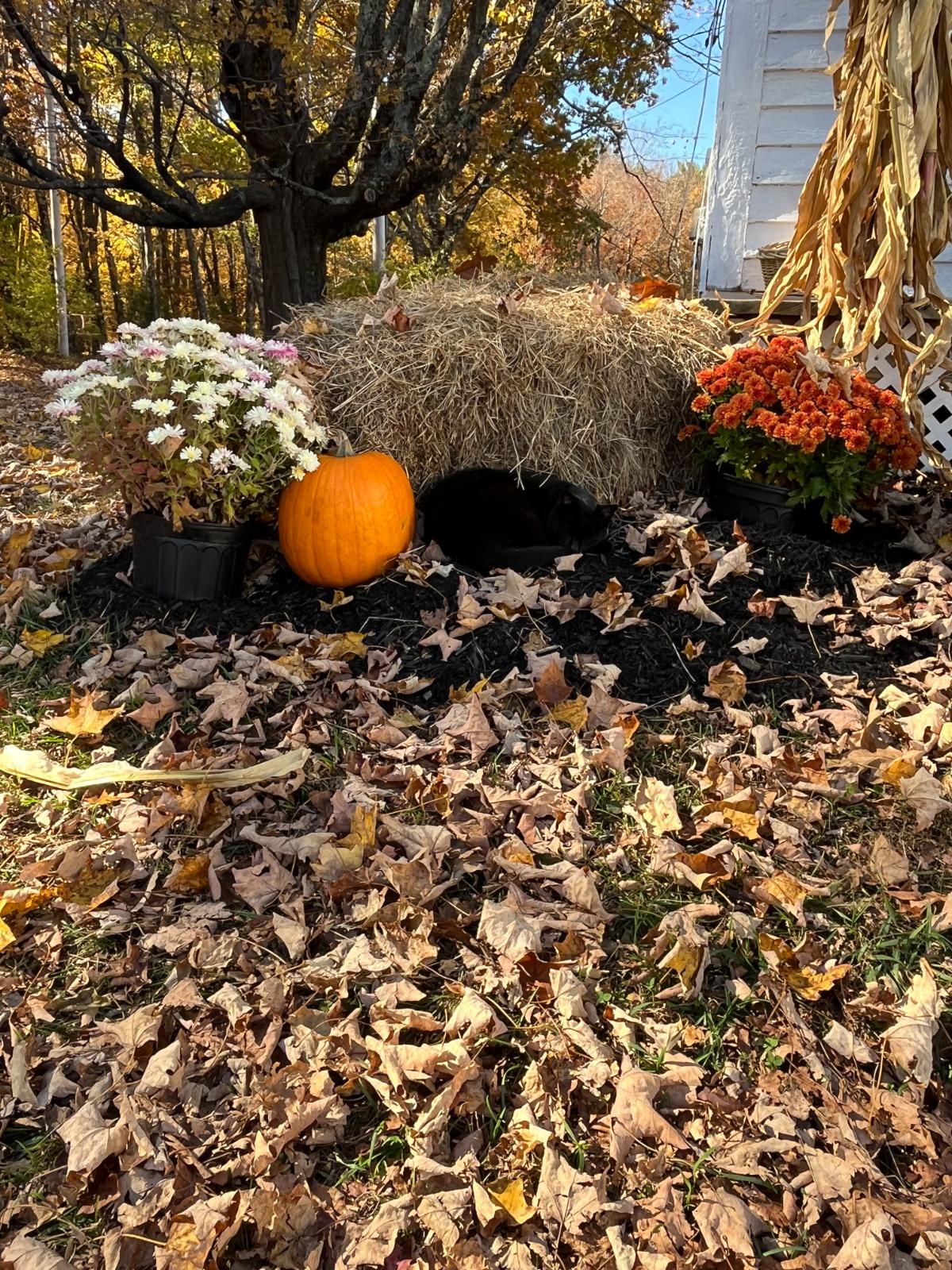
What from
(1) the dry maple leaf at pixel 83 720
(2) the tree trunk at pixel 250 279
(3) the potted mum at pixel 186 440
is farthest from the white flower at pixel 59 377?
(2) the tree trunk at pixel 250 279

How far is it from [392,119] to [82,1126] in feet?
25.1

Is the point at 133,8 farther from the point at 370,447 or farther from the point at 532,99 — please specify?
the point at 532,99

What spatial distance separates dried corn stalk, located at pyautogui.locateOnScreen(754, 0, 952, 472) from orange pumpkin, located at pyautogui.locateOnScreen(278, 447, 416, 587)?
91.4 inches


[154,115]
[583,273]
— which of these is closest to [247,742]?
[583,273]

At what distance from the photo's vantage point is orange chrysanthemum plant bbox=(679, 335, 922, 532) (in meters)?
3.53

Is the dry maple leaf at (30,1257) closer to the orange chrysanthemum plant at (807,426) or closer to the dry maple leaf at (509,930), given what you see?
the dry maple leaf at (509,930)

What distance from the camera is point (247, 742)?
2.69 meters

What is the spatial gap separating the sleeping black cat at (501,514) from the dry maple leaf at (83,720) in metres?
1.64

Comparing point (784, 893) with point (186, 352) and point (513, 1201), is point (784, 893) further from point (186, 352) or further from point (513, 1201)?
point (186, 352)

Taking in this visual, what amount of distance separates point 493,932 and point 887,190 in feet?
13.4

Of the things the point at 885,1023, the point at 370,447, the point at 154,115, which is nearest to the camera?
the point at 885,1023

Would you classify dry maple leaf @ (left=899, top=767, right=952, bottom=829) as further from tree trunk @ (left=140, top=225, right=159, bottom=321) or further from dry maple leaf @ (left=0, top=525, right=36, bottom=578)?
tree trunk @ (left=140, top=225, right=159, bottom=321)

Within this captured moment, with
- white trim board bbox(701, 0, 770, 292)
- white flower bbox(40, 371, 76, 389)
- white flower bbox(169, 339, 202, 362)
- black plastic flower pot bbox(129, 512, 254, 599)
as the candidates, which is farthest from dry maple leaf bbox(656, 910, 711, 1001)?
white trim board bbox(701, 0, 770, 292)

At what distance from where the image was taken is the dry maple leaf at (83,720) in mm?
2693
